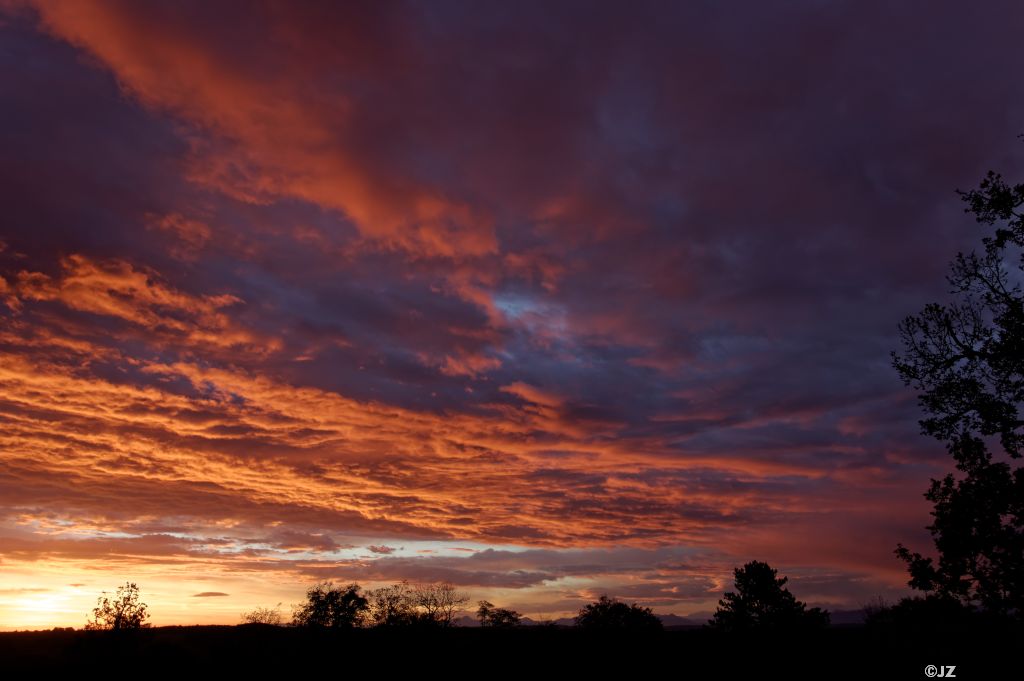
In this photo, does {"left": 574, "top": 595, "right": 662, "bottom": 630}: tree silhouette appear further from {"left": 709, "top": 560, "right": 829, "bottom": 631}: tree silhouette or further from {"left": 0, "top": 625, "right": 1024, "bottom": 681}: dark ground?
{"left": 0, "top": 625, "right": 1024, "bottom": 681}: dark ground

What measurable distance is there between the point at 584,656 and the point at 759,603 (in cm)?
5358

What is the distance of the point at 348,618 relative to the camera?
277 ft

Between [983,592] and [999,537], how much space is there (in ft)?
9.94

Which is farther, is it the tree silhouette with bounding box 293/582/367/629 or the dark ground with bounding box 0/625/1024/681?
the tree silhouette with bounding box 293/582/367/629

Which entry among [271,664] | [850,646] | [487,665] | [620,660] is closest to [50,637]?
[271,664]

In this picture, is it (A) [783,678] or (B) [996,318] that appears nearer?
(B) [996,318]

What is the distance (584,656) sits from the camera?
110 feet

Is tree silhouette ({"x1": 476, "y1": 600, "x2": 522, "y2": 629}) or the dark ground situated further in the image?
tree silhouette ({"x1": 476, "y1": 600, "x2": 522, "y2": 629})

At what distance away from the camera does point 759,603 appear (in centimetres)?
7594

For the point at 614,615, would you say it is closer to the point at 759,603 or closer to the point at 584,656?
the point at 759,603

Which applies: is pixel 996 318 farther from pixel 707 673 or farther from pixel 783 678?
pixel 707 673

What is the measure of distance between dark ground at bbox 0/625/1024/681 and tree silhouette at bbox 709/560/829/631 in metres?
40.6

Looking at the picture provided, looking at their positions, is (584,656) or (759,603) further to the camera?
(759,603)

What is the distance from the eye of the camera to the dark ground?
28859mm
